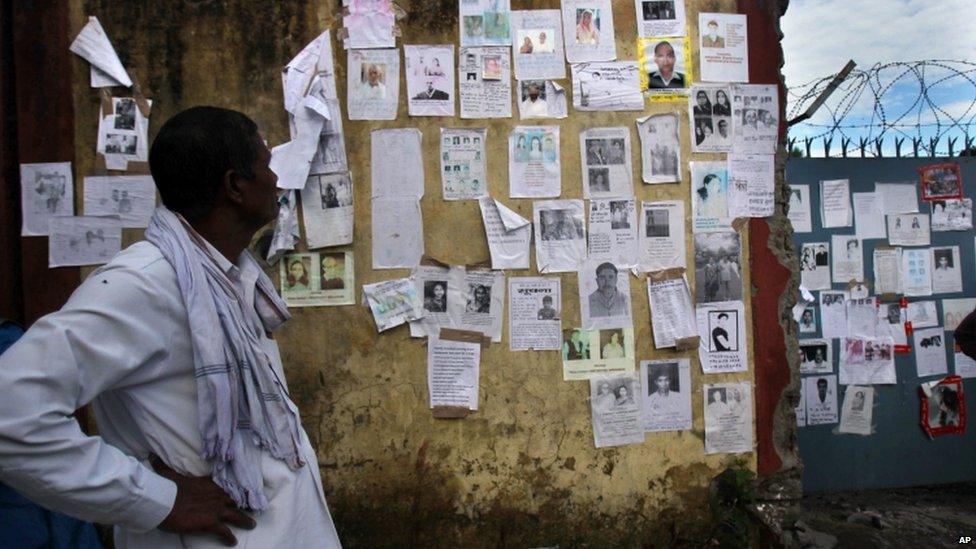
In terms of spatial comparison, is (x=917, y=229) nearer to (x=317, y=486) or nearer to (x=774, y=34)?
(x=774, y=34)

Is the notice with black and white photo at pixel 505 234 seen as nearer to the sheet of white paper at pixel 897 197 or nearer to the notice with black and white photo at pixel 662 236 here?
the notice with black and white photo at pixel 662 236

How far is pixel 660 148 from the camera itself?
3682 mm

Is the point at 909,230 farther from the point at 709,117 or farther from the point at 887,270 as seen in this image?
the point at 709,117

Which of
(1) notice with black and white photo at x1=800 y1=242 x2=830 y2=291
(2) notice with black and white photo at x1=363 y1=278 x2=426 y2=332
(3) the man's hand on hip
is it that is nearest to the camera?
(3) the man's hand on hip

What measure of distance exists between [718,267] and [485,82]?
1.43 m

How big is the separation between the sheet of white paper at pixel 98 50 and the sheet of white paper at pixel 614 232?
222cm

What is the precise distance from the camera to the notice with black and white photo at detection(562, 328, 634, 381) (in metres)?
3.63

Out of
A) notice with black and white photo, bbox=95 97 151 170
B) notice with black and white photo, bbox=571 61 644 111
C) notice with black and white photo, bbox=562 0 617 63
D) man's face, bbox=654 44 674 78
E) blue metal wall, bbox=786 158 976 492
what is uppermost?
notice with black and white photo, bbox=562 0 617 63

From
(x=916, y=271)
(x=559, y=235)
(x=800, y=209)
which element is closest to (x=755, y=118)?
(x=559, y=235)

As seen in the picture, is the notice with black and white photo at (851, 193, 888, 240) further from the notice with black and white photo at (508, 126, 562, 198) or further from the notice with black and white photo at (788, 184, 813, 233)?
the notice with black and white photo at (508, 126, 562, 198)

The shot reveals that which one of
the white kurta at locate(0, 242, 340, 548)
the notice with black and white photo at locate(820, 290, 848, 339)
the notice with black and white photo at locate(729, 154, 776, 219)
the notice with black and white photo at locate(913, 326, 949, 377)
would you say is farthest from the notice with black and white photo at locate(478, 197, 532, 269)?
the notice with black and white photo at locate(913, 326, 949, 377)

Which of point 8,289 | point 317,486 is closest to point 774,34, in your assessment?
point 317,486

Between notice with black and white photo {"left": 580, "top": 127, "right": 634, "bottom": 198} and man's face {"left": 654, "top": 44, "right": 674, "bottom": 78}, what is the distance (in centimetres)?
34

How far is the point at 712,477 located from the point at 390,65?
2.49 meters
